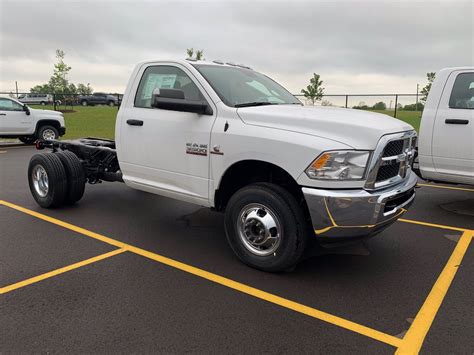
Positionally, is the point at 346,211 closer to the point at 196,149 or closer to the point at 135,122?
the point at 196,149

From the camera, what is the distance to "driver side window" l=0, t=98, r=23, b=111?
1431 cm

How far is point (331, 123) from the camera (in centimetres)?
367

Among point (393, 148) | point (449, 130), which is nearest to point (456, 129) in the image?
point (449, 130)

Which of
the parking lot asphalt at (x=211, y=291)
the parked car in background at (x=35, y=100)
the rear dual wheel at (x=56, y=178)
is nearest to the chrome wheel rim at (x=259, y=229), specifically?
the parking lot asphalt at (x=211, y=291)

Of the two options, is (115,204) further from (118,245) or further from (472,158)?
(472,158)

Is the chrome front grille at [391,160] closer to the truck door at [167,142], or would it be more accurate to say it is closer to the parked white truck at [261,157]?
the parked white truck at [261,157]

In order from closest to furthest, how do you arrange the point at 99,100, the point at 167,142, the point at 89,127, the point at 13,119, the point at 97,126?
the point at 167,142 < the point at 13,119 < the point at 89,127 < the point at 97,126 < the point at 99,100

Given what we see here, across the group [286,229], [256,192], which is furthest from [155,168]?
[286,229]

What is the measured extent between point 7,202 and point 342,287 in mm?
5551

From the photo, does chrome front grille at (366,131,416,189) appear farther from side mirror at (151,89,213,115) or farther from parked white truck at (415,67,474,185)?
parked white truck at (415,67,474,185)

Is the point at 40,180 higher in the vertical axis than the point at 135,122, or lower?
lower

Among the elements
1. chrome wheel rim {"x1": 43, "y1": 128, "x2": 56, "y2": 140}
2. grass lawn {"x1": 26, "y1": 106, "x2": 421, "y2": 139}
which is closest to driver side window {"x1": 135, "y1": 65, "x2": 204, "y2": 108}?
chrome wheel rim {"x1": 43, "y1": 128, "x2": 56, "y2": 140}

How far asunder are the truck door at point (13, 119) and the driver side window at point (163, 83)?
37.0ft

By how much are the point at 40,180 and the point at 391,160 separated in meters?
5.15
